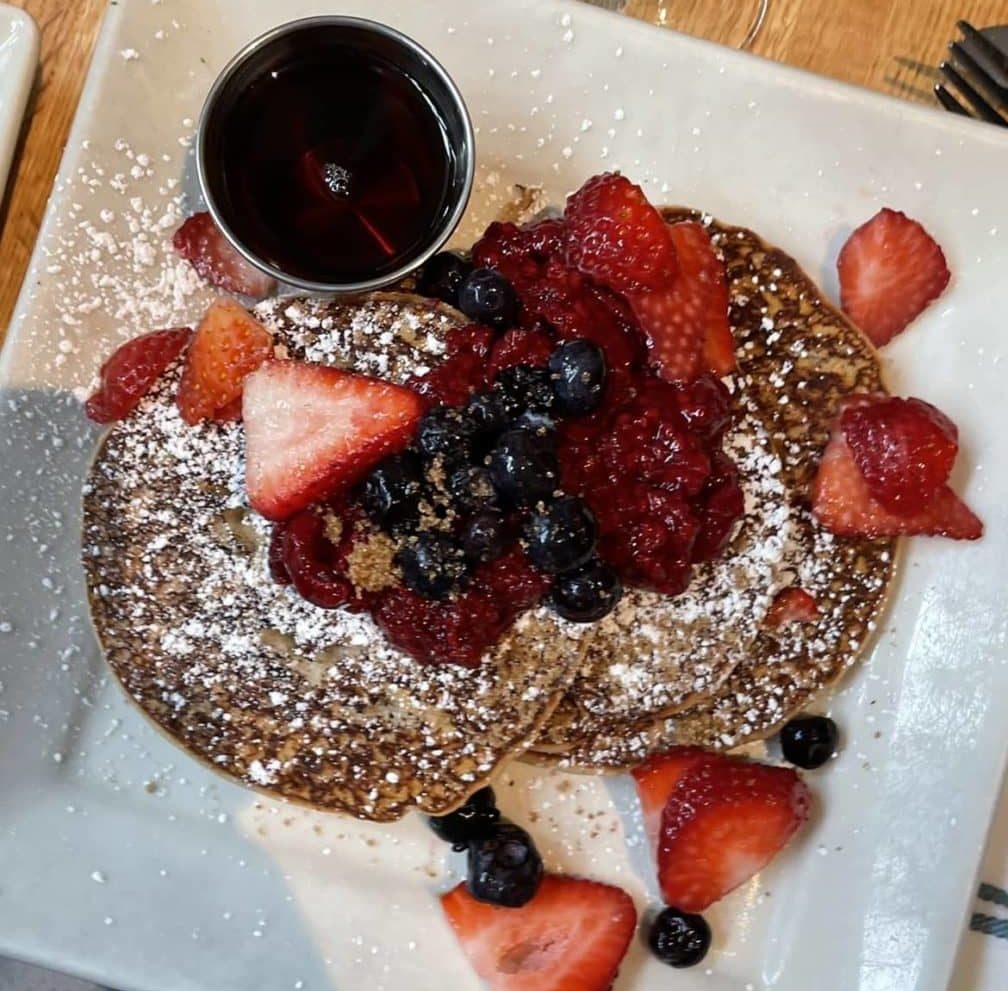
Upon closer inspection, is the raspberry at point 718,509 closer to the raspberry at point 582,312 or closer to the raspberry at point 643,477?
the raspberry at point 643,477

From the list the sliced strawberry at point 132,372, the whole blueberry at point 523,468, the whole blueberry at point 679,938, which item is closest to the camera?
the whole blueberry at point 523,468

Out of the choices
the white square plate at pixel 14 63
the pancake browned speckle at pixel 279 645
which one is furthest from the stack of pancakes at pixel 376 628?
the white square plate at pixel 14 63

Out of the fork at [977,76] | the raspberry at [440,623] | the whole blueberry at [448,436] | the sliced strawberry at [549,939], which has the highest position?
the fork at [977,76]

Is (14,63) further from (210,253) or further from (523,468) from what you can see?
(523,468)

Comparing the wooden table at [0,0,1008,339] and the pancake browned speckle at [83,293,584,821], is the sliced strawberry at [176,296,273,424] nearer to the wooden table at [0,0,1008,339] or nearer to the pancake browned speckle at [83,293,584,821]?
the pancake browned speckle at [83,293,584,821]

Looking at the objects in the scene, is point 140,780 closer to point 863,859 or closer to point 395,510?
point 395,510
